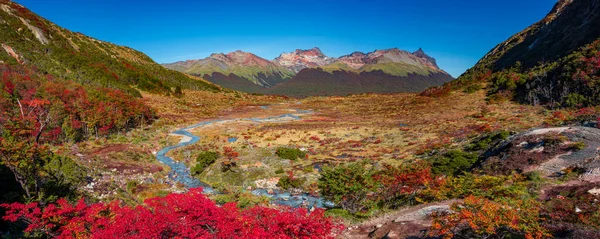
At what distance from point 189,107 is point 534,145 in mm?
104674

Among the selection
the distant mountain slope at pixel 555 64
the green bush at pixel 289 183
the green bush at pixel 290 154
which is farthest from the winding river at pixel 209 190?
the distant mountain slope at pixel 555 64

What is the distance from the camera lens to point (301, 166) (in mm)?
35250

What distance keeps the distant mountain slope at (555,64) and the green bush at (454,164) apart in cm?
3396

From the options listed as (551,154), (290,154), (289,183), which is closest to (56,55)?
(290,154)

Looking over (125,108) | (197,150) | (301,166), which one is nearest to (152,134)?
(125,108)

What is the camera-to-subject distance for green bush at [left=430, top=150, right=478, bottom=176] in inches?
998

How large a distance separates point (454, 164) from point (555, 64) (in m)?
61.2

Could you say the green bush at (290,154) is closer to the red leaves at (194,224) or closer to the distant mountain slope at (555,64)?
the red leaves at (194,224)

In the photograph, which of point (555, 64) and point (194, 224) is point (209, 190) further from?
point (555, 64)

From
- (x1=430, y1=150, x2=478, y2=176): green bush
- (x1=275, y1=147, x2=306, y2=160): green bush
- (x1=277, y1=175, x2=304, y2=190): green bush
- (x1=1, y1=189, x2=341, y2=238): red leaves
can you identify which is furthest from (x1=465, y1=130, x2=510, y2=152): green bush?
(x1=1, y1=189, x2=341, y2=238): red leaves

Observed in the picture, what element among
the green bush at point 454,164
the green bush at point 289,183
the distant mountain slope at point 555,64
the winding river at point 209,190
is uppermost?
the distant mountain slope at point 555,64

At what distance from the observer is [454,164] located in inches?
1020

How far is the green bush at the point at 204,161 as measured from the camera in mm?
34250

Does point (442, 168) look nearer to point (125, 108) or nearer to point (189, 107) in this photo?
point (125, 108)
